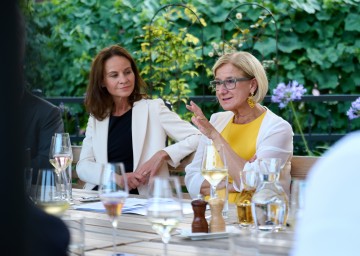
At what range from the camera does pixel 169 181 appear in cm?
171

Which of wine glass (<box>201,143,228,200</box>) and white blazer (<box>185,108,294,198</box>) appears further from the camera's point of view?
white blazer (<box>185,108,294,198</box>)

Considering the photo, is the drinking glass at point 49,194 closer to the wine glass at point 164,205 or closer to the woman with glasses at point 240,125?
the wine glass at point 164,205

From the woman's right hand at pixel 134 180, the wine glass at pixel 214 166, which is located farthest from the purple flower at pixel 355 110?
the wine glass at pixel 214 166

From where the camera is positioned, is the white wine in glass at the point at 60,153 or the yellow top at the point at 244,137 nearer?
the white wine in glass at the point at 60,153

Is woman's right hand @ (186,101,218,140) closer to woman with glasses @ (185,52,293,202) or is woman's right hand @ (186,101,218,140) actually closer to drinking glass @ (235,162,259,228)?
woman with glasses @ (185,52,293,202)

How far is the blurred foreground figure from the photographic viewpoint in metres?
0.61

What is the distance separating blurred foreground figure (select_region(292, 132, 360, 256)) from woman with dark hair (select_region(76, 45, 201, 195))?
10.4ft

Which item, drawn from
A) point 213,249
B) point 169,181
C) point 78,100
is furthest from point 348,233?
point 78,100

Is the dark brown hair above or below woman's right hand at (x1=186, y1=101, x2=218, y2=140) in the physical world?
above

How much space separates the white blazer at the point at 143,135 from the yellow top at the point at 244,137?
35cm

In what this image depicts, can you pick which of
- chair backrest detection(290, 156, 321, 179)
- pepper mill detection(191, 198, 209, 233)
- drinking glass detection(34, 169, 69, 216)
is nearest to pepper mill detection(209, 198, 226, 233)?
pepper mill detection(191, 198, 209, 233)

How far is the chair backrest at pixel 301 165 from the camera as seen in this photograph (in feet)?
10.9

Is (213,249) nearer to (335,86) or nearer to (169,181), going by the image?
(169,181)

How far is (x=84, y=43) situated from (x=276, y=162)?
5191 millimetres
